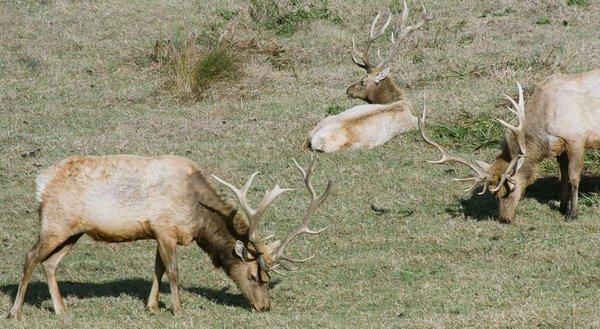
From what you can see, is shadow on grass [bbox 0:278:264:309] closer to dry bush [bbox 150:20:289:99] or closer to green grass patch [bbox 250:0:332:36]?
dry bush [bbox 150:20:289:99]

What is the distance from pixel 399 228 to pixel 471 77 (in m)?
6.08

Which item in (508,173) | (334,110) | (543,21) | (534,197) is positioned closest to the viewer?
(508,173)

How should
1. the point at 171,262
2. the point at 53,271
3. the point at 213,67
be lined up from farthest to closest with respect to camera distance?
the point at 213,67 → the point at 53,271 → the point at 171,262

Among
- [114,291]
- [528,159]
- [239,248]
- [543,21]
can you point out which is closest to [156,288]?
[114,291]

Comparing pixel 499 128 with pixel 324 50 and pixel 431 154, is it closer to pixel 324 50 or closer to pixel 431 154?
pixel 431 154

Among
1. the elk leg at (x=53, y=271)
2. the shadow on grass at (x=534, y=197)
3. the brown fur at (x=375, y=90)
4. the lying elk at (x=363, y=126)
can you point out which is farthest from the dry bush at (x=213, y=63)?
the elk leg at (x=53, y=271)

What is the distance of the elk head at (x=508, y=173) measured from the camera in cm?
1080

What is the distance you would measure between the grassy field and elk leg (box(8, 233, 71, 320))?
20 centimetres

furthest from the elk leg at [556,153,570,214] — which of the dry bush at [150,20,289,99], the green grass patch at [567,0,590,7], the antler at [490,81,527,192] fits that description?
the green grass patch at [567,0,590,7]

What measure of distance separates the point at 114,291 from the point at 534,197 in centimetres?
484

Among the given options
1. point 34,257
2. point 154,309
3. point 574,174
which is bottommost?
point 574,174

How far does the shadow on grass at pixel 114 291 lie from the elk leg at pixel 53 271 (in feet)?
1.12

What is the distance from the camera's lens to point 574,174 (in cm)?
1095

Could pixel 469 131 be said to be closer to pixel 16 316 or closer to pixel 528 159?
pixel 528 159
